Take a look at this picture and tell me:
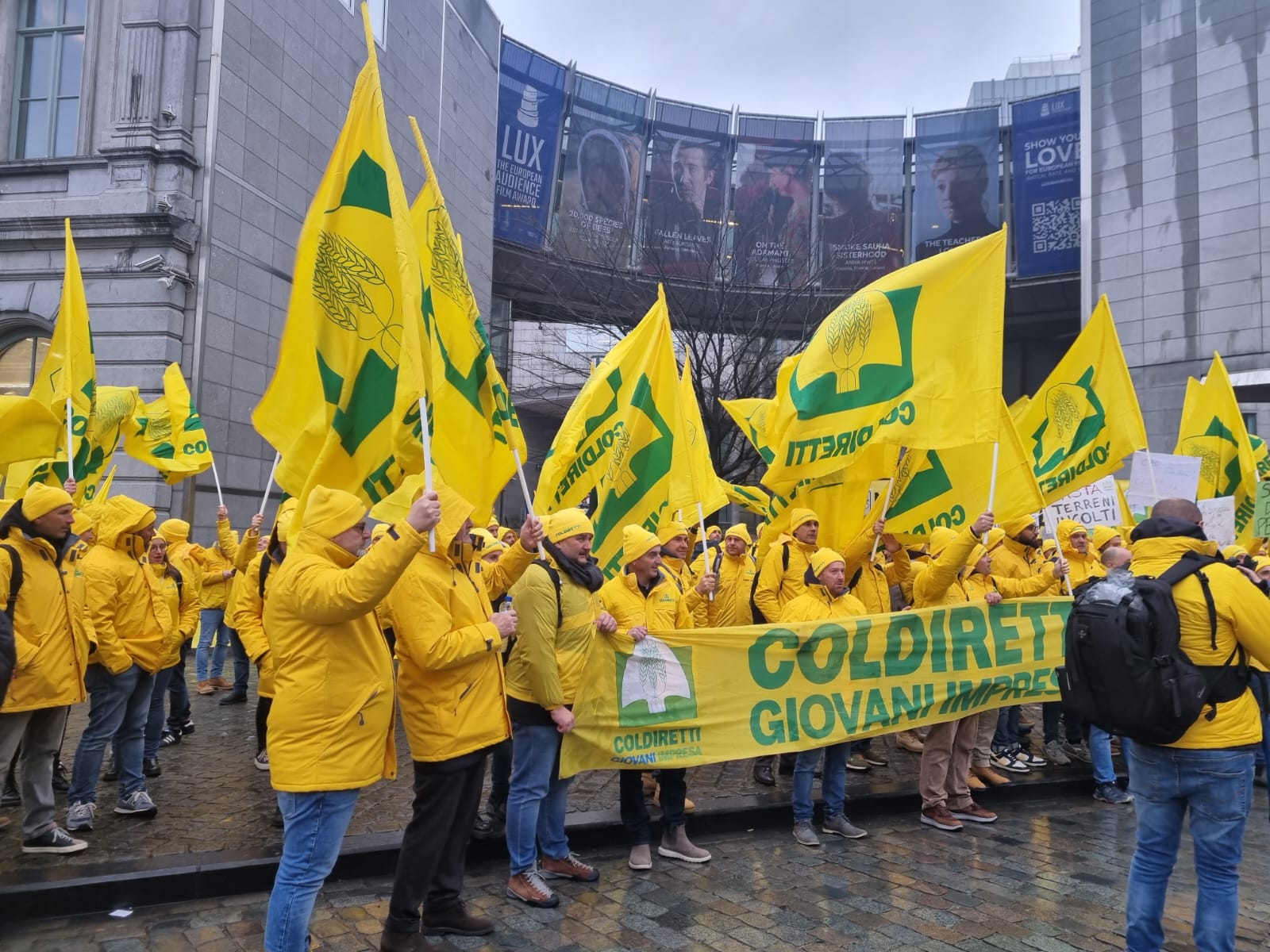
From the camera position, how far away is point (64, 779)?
7047 mm

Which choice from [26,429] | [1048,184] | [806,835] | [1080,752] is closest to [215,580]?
[26,429]

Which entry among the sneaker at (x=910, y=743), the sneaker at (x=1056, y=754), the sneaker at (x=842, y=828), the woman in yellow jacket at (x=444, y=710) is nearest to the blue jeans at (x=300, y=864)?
the woman in yellow jacket at (x=444, y=710)

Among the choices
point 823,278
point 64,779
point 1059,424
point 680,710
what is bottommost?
point 64,779

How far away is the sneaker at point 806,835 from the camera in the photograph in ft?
19.9

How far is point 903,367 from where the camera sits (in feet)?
21.5

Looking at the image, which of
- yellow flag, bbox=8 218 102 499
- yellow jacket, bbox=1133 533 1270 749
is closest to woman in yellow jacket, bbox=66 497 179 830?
yellow flag, bbox=8 218 102 499

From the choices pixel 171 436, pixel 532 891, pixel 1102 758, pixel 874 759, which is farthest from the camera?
pixel 171 436

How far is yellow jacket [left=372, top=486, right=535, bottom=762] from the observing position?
4180 mm

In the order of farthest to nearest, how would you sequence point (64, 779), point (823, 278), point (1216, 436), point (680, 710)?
point (823, 278), point (1216, 436), point (64, 779), point (680, 710)

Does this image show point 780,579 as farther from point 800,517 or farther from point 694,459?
point 694,459

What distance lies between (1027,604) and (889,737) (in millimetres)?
2816

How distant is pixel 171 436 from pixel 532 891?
340 inches

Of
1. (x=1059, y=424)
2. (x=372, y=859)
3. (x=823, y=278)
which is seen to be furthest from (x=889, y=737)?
(x=823, y=278)

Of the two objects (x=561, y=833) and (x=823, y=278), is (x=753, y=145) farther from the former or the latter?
(x=561, y=833)
